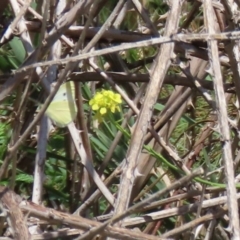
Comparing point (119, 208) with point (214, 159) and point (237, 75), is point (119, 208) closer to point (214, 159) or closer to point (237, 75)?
point (237, 75)

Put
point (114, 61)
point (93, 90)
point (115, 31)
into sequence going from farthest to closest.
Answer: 1. point (93, 90)
2. point (114, 61)
3. point (115, 31)

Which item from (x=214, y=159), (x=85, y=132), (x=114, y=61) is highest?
(x=114, y=61)

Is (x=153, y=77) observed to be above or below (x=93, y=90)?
above

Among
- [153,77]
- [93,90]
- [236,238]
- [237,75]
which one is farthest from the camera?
[93,90]

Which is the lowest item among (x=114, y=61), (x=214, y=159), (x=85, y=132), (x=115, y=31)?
(x=214, y=159)

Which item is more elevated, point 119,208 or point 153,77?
point 153,77

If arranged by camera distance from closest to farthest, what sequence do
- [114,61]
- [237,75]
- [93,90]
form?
[237,75] < [114,61] < [93,90]

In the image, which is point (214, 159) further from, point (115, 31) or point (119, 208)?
point (119, 208)

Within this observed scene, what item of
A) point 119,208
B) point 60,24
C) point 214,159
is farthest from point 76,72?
point 214,159

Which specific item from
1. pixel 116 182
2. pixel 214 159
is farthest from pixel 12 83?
pixel 214 159

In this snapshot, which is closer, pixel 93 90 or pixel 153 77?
pixel 153 77
